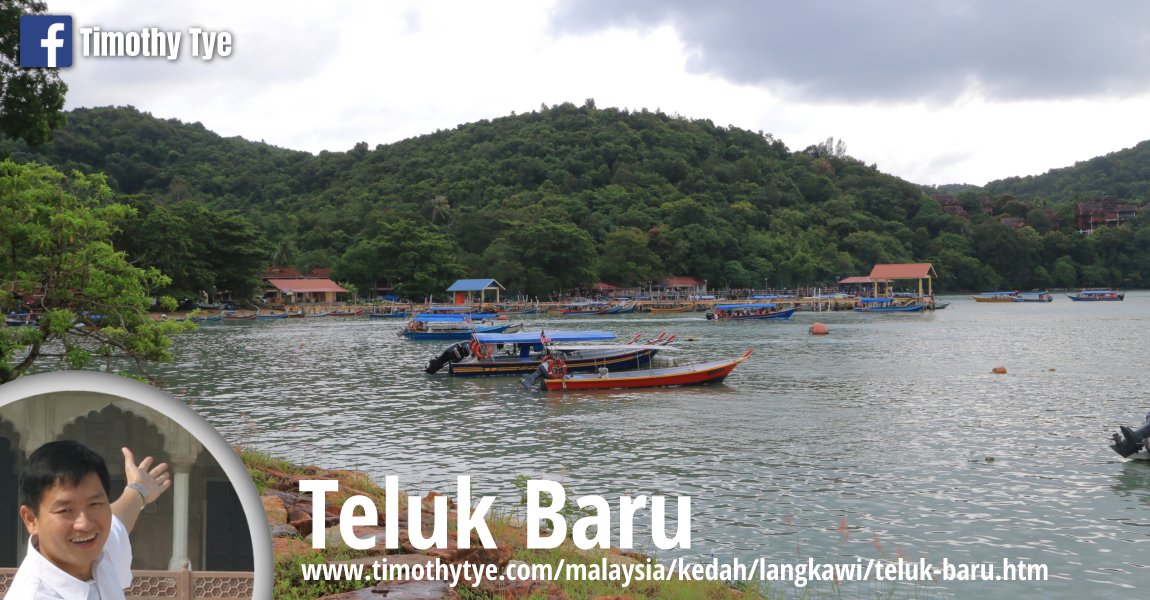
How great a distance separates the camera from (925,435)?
60.2 ft

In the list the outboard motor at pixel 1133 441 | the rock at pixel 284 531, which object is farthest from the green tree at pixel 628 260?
the rock at pixel 284 531

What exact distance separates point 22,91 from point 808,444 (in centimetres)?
1564

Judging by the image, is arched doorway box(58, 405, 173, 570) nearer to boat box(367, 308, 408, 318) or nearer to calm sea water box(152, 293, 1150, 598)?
calm sea water box(152, 293, 1150, 598)

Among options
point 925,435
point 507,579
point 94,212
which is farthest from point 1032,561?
point 94,212

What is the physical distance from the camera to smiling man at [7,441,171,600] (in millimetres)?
1930

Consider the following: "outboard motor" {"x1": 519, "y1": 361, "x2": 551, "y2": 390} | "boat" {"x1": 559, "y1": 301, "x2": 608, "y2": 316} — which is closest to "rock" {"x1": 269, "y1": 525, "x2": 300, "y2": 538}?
"outboard motor" {"x1": 519, "y1": 361, "x2": 551, "y2": 390}

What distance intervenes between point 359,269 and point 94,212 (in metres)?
82.6

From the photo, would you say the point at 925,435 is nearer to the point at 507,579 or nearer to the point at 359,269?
→ the point at 507,579

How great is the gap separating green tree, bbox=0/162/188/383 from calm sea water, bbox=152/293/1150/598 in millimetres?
5064

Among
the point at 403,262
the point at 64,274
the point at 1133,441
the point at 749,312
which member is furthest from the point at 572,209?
the point at 64,274

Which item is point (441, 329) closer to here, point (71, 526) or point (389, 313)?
point (389, 313)

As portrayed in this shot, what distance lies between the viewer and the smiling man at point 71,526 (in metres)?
1.93

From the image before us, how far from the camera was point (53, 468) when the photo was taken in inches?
77.2

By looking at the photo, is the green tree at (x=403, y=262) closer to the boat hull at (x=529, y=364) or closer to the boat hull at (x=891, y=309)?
the boat hull at (x=891, y=309)
